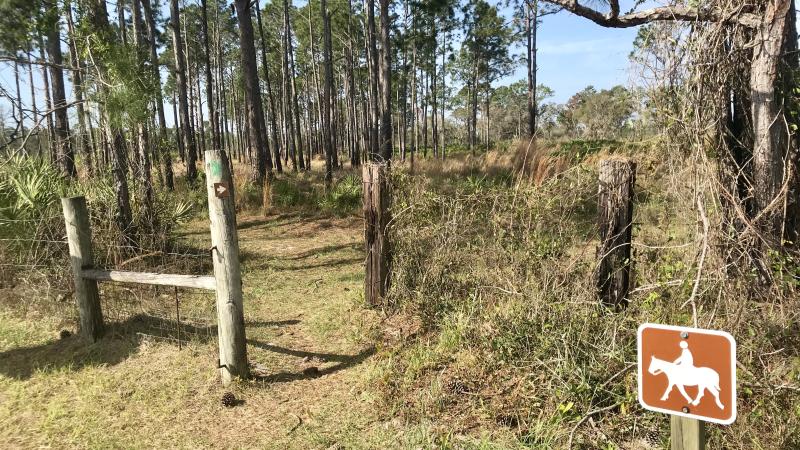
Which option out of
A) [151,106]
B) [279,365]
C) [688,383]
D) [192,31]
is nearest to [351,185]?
[151,106]

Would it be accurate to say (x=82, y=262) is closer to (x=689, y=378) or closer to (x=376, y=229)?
(x=376, y=229)

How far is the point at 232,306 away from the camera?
3.59 metres

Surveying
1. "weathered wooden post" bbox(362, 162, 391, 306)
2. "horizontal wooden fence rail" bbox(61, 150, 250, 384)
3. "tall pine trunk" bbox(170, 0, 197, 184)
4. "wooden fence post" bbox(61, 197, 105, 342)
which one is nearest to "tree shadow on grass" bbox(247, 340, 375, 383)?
"horizontal wooden fence rail" bbox(61, 150, 250, 384)

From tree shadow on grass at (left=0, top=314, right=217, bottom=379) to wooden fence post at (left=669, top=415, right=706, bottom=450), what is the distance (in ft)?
13.0

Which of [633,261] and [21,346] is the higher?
[633,261]

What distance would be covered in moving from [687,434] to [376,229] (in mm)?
3360

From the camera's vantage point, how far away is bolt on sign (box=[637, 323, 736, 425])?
1.51 metres

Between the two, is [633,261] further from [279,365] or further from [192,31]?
[192,31]

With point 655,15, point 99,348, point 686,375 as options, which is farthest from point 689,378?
point 99,348

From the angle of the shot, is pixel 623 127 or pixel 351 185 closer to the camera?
pixel 623 127

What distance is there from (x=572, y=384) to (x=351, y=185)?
8.88m

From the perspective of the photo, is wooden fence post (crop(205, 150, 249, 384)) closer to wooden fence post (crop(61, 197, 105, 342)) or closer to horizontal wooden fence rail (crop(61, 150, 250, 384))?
horizontal wooden fence rail (crop(61, 150, 250, 384))

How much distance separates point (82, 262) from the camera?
14.2ft

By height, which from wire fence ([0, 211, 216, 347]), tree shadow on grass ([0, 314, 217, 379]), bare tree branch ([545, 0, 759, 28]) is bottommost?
tree shadow on grass ([0, 314, 217, 379])
